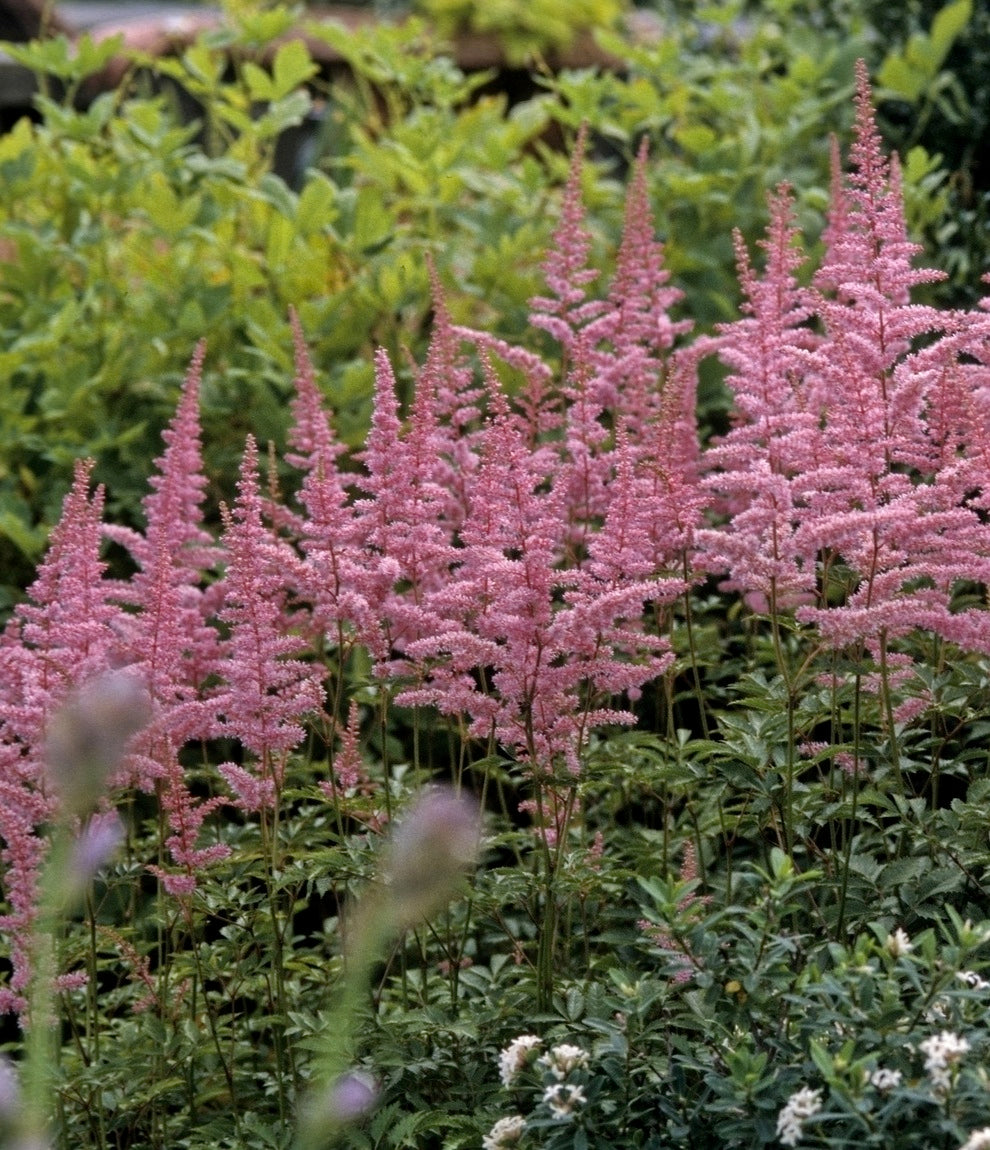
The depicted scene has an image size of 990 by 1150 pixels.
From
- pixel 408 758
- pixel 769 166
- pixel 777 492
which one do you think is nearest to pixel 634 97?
pixel 769 166

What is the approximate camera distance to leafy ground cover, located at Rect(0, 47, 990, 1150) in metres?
2.78

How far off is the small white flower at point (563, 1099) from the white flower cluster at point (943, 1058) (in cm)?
49

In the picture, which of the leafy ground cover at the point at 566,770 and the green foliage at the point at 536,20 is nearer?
the leafy ground cover at the point at 566,770

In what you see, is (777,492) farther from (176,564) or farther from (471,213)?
(471,213)

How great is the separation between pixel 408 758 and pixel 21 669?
5.56 feet

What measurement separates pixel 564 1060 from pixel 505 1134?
15 centimetres

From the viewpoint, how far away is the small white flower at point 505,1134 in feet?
8.94

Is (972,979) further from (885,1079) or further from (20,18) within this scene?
(20,18)

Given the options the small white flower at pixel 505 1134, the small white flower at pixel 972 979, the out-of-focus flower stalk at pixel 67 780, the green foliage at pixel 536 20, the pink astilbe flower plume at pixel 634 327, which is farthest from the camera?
the green foliage at pixel 536 20

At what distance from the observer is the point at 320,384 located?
5020 mm

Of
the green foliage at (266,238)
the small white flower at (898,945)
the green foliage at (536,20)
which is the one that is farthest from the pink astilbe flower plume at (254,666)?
the green foliage at (536,20)

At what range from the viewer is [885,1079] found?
2516 millimetres

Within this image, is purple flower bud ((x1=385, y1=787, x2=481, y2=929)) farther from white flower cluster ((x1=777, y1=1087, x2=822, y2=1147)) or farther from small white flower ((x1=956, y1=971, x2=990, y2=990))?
small white flower ((x1=956, y1=971, x2=990, y2=990))

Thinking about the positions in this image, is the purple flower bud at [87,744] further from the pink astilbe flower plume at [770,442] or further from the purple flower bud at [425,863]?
the pink astilbe flower plume at [770,442]
